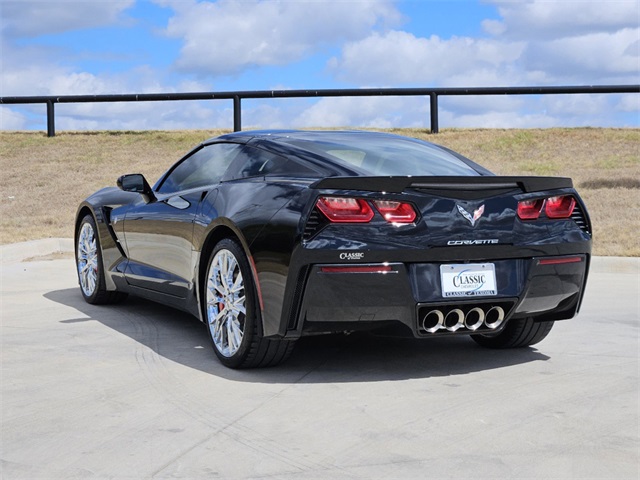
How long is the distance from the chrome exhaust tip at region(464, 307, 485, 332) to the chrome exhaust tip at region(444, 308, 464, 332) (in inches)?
1.4

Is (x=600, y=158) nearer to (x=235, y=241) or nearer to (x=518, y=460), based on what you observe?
(x=235, y=241)

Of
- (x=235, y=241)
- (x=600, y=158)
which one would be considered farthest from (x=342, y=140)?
(x=600, y=158)

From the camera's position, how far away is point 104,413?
4449mm

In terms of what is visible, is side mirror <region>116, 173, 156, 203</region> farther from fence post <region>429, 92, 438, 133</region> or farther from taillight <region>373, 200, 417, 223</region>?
fence post <region>429, 92, 438, 133</region>

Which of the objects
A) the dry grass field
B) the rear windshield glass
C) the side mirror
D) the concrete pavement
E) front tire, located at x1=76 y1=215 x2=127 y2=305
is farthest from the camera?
the dry grass field

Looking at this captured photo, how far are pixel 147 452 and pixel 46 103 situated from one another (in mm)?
21107

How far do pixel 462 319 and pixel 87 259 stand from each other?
12.8 ft

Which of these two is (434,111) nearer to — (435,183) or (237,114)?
(237,114)

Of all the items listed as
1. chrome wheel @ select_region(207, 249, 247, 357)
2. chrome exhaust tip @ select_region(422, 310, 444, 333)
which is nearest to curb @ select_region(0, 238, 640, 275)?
chrome exhaust tip @ select_region(422, 310, 444, 333)

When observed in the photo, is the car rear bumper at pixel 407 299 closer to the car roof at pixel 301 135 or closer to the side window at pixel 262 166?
the side window at pixel 262 166

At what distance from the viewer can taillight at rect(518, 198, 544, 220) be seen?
202 inches

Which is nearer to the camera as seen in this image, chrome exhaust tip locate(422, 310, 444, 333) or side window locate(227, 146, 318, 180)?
chrome exhaust tip locate(422, 310, 444, 333)

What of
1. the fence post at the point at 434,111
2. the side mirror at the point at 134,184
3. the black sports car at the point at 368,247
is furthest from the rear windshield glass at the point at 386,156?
the fence post at the point at 434,111

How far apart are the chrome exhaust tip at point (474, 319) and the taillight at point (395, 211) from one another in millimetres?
610
